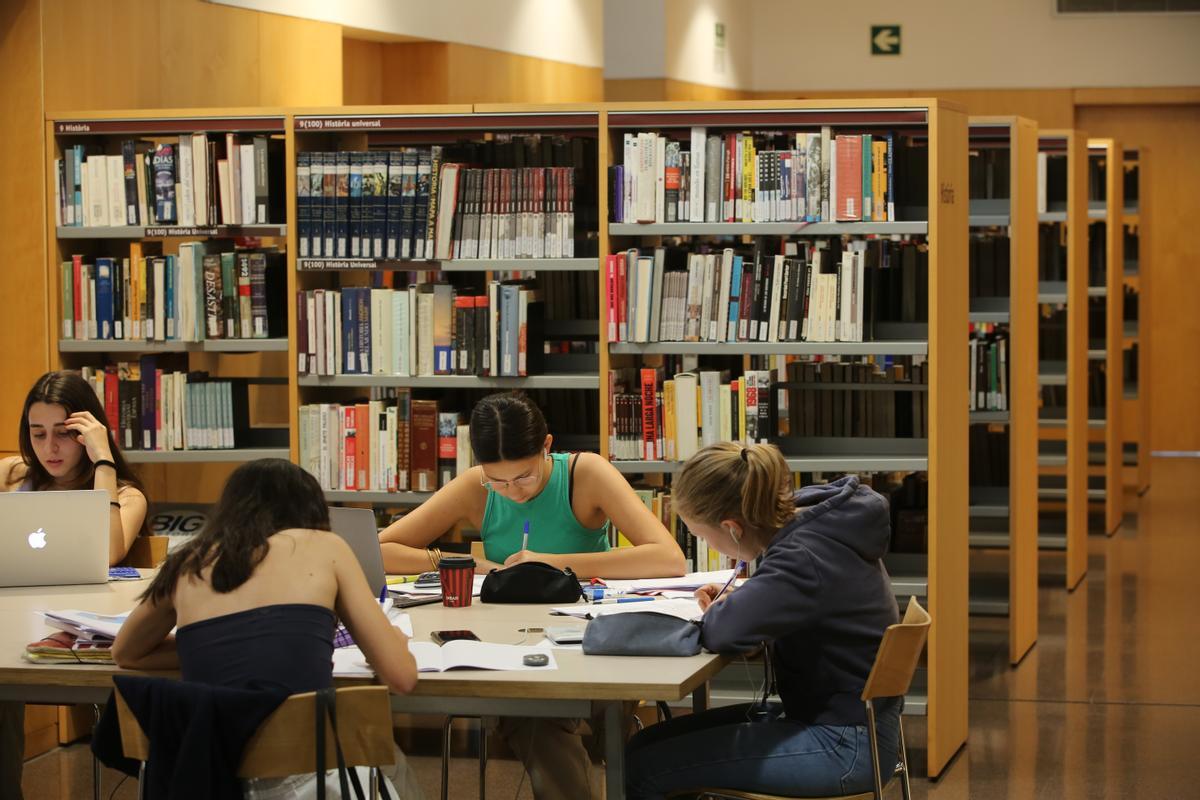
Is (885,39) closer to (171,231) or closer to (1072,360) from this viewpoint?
(1072,360)

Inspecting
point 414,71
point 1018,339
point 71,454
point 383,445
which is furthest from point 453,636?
point 414,71

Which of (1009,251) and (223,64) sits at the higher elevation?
(223,64)

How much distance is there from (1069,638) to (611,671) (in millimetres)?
4872

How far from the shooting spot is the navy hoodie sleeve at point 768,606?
3.36 meters

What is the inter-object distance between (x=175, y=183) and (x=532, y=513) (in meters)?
2.16

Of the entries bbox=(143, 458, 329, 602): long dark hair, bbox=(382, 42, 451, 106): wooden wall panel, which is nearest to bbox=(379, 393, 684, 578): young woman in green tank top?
bbox=(143, 458, 329, 602): long dark hair

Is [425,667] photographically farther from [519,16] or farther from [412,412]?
[519,16]

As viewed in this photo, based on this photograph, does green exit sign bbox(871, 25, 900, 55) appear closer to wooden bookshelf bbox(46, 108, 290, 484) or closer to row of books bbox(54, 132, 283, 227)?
wooden bookshelf bbox(46, 108, 290, 484)

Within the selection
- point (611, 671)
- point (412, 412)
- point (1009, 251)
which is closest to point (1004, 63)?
point (1009, 251)

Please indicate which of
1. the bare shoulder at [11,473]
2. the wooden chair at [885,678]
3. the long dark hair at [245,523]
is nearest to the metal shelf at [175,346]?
the bare shoulder at [11,473]

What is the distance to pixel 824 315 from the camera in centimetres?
548

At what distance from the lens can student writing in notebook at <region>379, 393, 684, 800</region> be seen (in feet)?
14.2

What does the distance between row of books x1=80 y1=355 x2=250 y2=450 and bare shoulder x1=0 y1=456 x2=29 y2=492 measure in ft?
2.96

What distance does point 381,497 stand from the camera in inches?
226
